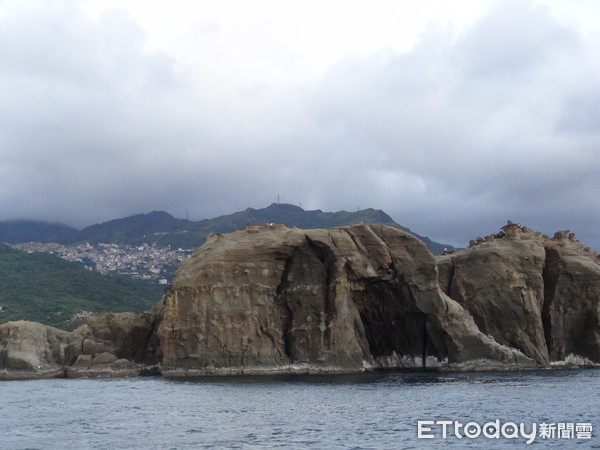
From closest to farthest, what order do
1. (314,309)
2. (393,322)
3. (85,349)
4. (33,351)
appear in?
(314,309) < (393,322) < (33,351) < (85,349)

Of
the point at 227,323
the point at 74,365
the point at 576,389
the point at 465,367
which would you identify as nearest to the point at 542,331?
the point at 465,367

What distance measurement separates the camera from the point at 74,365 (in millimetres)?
104438

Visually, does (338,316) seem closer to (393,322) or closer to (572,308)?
(393,322)

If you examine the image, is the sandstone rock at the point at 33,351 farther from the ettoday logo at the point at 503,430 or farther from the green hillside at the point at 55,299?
the ettoday logo at the point at 503,430

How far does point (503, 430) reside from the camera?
158 feet

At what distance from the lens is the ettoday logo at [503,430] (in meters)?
46.1

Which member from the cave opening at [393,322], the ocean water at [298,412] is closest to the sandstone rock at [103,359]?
the ocean water at [298,412]

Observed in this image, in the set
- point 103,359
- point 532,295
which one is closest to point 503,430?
point 532,295

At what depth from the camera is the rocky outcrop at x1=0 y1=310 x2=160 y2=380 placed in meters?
103

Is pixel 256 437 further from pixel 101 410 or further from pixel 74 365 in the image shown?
pixel 74 365

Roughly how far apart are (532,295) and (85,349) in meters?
61.0

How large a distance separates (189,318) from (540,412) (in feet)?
166

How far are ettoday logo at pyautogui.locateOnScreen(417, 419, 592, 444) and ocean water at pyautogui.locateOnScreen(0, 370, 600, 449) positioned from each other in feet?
0.50

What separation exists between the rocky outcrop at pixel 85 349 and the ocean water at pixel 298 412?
15.7 meters
